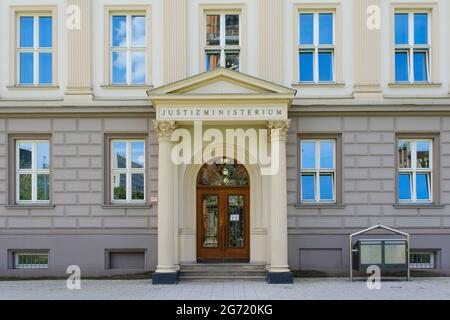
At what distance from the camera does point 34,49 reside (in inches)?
678

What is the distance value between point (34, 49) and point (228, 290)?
30.2ft

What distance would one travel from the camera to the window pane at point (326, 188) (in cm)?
1697

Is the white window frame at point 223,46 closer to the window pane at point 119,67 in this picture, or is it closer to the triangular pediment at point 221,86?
the triangular pediment at point 221,86

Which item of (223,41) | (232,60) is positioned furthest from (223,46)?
(232,60)

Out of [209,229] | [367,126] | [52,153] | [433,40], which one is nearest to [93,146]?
[52,153]

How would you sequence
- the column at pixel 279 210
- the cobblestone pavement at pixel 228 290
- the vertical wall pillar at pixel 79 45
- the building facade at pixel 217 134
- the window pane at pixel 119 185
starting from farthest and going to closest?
the window pane at pixel 119 185, the vertical wall pillar at pixel 79 45, the building facade at pixel 217 134, the column at pixel 279 210, the cobblestone pavement at pixel 228 290

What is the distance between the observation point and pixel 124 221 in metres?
A: 16.7

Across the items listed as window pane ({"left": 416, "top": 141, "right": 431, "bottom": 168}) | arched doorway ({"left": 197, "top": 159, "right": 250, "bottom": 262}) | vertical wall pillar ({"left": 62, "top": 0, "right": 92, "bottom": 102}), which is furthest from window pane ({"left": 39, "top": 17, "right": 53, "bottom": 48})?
window pane ({"left": 416, "top": 141, "right": 431, "bottom": 168})

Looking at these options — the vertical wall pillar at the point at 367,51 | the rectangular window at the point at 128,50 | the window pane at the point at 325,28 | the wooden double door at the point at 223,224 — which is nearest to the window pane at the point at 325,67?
the window pane at the point at 325,28

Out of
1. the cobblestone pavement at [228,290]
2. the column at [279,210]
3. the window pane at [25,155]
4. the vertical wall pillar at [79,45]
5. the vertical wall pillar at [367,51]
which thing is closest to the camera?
the cobblestone pavement at [228,290]

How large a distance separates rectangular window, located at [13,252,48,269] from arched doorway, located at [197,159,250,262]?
178 inches

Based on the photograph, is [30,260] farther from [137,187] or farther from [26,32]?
[26,32]

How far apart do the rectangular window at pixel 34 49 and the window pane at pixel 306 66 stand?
745cm

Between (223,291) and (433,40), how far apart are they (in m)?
9.55
